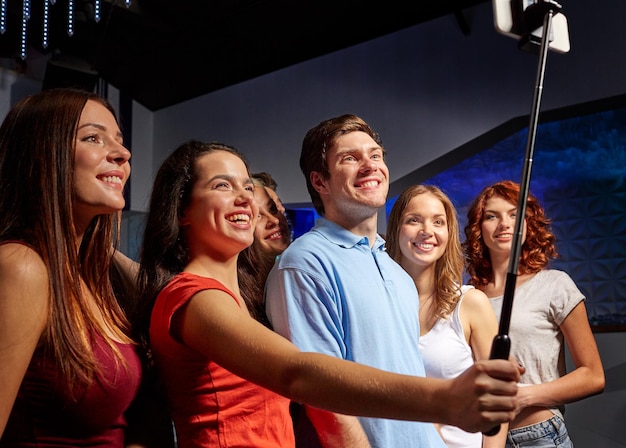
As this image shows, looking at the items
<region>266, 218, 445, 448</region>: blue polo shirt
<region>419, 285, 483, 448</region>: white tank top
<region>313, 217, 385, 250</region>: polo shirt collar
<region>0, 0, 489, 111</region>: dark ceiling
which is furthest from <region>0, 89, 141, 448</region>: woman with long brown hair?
<region>0, 0, 489, 111</region>: dark ceiling

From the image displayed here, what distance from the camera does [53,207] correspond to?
1.38 metres

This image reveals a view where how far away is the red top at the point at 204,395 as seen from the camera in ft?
4.71

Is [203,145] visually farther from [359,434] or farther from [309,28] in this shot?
[309,28]

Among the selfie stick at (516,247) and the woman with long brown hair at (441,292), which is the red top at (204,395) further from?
the woman with long brown hair at (441,292)

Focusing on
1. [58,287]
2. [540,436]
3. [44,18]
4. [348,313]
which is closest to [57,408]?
[58,287]

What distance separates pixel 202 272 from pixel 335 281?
1.19 ft

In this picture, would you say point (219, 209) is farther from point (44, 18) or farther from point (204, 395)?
point (44, 18)

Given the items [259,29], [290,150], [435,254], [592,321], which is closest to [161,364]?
[435,254]

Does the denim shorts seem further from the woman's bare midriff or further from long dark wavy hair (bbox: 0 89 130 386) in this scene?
long dark wavy hair (bbox: 0 89 130 386)

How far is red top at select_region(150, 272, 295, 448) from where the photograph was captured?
1437mm

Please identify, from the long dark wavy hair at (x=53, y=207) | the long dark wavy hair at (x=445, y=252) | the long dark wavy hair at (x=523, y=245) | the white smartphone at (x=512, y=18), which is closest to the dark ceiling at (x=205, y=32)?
the long dark wavy hair at (x=523, y=245)

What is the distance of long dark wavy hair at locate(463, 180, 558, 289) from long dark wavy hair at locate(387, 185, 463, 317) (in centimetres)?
35

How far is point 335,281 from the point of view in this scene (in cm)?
183

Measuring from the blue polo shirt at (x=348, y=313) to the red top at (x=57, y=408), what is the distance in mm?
487
